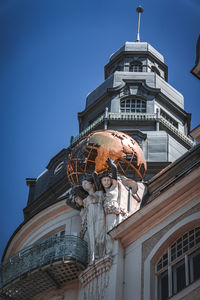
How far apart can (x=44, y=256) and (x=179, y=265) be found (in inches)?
195

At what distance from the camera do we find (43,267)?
22.5m

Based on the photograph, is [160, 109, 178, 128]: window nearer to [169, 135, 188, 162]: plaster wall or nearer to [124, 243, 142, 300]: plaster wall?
[169, 135, 188, 162]: plaster wall

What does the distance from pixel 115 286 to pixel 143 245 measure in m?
1.63

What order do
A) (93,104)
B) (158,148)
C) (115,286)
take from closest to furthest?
(115,286) → (158,148) → (93,104)

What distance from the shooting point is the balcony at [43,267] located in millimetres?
22516

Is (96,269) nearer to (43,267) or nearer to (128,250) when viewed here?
(128,250)

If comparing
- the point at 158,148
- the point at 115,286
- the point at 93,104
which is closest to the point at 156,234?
the point at 115,286

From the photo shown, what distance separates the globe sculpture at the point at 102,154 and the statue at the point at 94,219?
1.30 metres

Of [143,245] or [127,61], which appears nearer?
[143,245]

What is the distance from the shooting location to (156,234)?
21.4m

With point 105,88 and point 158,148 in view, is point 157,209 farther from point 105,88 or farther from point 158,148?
point 105,88

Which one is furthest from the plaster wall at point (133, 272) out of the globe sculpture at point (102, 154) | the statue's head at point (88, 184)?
the globe sculpture at point (102, 154)

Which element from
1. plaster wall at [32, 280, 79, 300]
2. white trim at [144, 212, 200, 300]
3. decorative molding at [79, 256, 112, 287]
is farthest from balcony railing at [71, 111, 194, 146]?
white trim at [144, 212, 200, 300]

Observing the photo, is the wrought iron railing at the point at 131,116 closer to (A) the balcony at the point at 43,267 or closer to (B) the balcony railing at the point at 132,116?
(B) the balcony railing at the point at 132,116
